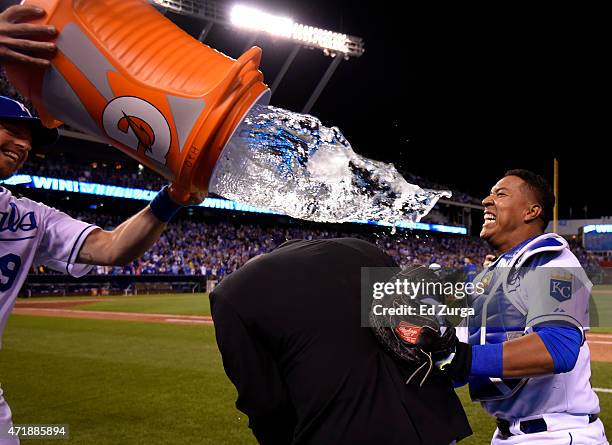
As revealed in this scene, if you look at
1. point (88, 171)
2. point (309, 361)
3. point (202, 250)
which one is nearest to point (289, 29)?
point (202, 250)

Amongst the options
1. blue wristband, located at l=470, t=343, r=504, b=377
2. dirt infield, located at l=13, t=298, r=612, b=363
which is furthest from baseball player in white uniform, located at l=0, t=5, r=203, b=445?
dirt infield, located at l=13, t=298, r=612, b=363

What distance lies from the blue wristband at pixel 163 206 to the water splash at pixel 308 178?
42 cm

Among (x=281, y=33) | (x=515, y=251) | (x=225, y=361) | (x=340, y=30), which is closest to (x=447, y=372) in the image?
(x=225, y=361)

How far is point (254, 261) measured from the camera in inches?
48.4

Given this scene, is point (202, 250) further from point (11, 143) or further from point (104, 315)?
point (11, 143)

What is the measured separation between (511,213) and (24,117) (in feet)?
6.99

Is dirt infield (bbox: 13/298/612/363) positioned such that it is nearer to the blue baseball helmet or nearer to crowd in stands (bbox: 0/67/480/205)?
the blue baseball helmet

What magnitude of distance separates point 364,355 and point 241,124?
1.93 feet

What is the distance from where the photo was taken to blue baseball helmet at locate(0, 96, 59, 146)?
200cm

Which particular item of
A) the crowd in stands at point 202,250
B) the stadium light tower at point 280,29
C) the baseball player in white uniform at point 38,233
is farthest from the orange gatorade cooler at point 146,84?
the stadium light tower at point 280,29

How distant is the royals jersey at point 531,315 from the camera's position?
209 centimetres

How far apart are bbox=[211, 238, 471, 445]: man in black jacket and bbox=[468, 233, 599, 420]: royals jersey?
1.02m

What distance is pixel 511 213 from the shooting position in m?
2.66

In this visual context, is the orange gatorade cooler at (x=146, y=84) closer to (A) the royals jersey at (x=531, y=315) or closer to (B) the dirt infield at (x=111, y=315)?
(A) the royals jersey at (x=531, y=315)
